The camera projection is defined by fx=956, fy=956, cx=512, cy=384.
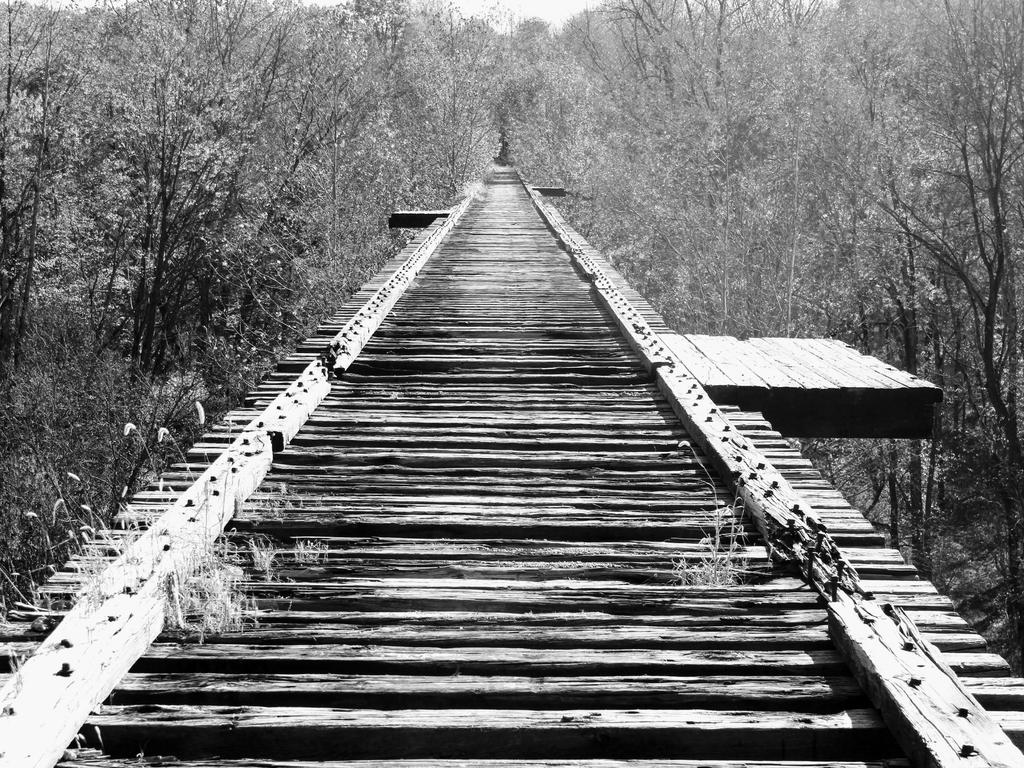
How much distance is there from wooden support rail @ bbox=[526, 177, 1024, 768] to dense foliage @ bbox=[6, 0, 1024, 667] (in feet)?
41.1

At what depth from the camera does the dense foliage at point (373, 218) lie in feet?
56.9

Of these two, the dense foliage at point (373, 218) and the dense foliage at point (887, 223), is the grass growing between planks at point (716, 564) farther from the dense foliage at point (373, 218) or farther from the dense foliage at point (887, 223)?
the dense foliage at point (887, 223)

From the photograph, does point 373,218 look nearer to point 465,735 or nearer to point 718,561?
point 718,561

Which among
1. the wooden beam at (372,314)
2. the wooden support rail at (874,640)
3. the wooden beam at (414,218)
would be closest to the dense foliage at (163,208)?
the wooden beam at (414,218)

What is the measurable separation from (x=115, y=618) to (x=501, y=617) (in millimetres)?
904

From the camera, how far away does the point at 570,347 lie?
638cm

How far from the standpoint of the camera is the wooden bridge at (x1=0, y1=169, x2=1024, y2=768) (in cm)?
185

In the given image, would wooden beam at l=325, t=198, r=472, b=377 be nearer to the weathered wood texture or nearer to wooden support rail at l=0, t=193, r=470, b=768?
wooden support rail at l=0, t=193, r=470, b=768

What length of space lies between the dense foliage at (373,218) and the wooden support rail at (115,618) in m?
11.7

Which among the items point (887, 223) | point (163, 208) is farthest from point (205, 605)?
point (887, 223)

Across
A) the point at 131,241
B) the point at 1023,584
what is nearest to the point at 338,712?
the point at 1023,584

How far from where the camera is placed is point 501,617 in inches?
95.0

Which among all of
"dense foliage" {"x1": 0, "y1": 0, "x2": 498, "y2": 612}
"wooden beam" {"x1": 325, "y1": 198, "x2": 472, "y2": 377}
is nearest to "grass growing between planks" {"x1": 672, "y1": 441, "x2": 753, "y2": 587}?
"wooden beam" {"x1": 325, "y1": 198, "x2": 472, "y2": 377}

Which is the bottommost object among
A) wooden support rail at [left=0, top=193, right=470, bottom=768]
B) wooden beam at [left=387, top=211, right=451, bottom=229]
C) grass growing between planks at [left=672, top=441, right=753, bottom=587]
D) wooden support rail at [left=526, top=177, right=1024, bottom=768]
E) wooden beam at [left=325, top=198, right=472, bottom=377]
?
grass growing between planks at [left=672, top=441, right=753, bottom=587]
